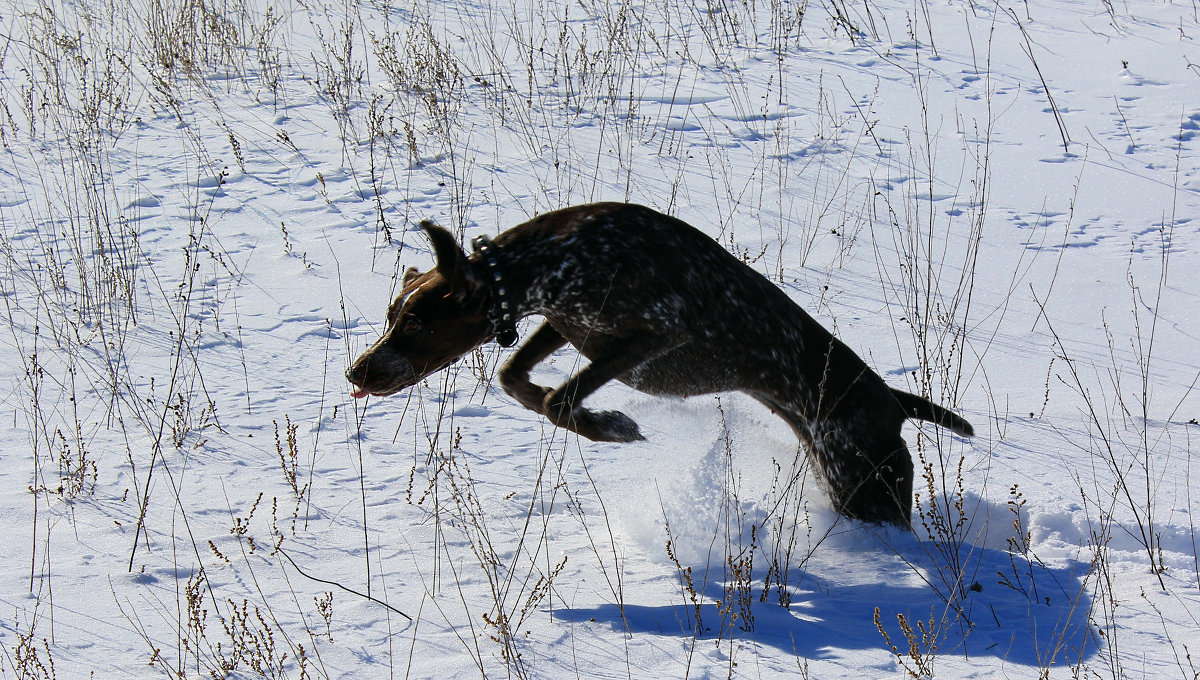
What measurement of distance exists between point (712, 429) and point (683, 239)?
1048 mm

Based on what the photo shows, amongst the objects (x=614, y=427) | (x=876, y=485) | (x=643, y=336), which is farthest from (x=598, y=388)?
(x=876, y=485)

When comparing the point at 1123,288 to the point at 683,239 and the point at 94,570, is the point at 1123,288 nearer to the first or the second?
the point at 683,239

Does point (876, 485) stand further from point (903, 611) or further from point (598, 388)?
point (598, 388)

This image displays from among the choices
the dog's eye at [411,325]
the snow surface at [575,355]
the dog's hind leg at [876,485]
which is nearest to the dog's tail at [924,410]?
the dog's hind leg at [876,485]

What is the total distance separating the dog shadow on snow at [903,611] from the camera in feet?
12.0

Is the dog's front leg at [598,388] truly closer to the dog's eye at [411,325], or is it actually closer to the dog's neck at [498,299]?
the dog's neck at [498,299]

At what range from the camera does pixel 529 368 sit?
468 centimetres

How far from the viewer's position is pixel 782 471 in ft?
17.3

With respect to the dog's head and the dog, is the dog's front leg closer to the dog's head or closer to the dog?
the dog

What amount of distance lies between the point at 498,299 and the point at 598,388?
0.53m

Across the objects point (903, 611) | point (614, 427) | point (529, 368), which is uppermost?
point (529, 368)

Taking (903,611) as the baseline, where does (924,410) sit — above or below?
above

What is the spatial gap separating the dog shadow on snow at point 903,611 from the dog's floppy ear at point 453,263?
4.21 feet

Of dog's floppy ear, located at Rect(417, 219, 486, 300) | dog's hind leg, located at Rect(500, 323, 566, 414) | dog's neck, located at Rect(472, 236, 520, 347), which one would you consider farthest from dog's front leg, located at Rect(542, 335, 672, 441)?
dog's floppy ear, located at Rect(417, 219, 486, 300)
